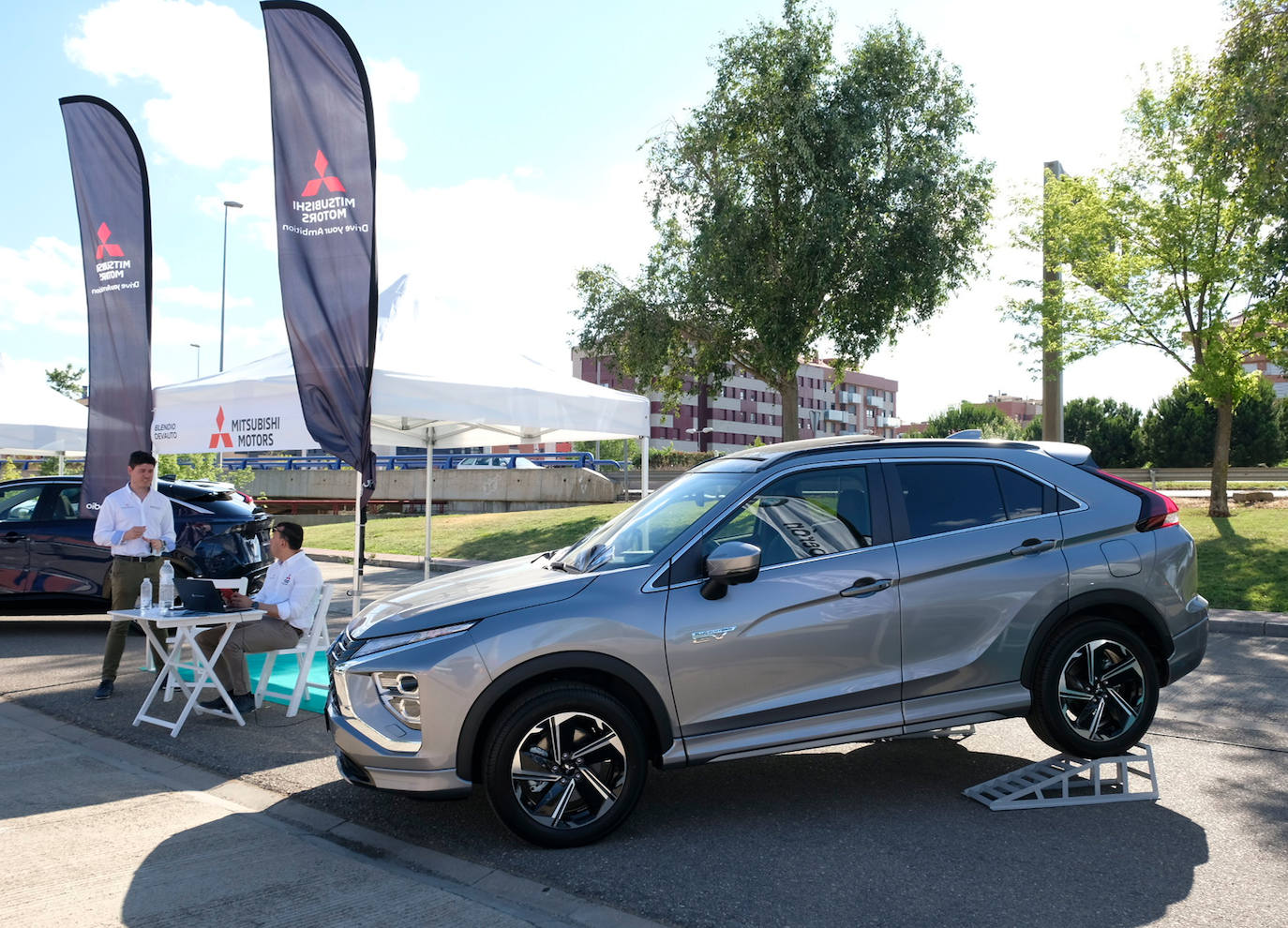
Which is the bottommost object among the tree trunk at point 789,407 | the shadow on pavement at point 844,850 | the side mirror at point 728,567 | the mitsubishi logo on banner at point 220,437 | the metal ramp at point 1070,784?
the shadow on pavement at point 844,850

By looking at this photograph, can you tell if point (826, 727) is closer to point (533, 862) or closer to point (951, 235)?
point (533, 862)

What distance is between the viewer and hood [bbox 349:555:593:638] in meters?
4.27

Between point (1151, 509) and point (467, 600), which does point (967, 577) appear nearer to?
point (1151, 509)

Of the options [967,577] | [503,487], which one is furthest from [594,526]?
[967,577]

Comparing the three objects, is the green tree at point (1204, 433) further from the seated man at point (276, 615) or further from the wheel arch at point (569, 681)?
the wheel arch at point (569, 681)

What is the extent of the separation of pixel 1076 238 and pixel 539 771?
19386mm

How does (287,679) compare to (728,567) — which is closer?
(728,567)

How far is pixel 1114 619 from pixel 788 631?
1.94 m

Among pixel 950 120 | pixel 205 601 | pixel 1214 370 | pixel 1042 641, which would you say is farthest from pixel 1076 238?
pixel 205 601

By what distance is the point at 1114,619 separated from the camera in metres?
5.18

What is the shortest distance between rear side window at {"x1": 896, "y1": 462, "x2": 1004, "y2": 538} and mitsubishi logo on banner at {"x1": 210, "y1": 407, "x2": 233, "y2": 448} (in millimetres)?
7201

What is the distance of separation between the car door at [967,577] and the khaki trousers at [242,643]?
13.2ft

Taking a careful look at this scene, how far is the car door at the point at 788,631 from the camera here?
14.3ft

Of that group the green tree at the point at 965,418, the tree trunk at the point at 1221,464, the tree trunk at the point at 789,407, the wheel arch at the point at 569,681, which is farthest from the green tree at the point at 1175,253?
the green tree at the point at 965,418
